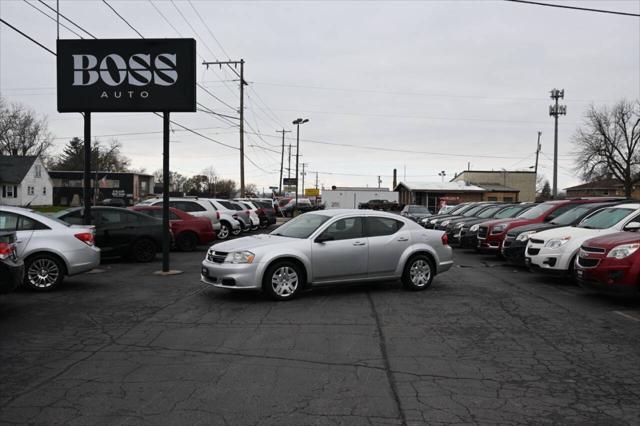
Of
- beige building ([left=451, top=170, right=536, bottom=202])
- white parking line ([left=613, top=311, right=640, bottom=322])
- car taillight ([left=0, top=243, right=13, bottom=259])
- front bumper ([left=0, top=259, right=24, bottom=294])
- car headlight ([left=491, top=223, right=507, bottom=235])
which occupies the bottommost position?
white parking line ([left=613, top=311, right=640, bottom=322])

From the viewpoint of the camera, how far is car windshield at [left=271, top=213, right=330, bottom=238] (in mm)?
9642

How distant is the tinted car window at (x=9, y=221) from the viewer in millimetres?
9789

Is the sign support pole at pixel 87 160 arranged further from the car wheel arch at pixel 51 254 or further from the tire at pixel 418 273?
the tire at pixel 418 273

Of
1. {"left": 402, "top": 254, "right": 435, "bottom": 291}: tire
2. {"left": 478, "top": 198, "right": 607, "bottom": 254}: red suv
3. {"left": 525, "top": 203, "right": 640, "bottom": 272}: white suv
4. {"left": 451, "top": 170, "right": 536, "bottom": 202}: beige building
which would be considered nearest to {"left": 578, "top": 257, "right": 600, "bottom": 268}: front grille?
{"left": 525, "top": 203, "right": 640, "bottom": 272}: white suv

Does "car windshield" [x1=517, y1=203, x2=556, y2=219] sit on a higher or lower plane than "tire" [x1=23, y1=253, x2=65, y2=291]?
higher

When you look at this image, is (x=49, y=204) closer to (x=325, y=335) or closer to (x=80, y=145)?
(x=80, y=145)

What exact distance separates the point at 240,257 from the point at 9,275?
3.26 m

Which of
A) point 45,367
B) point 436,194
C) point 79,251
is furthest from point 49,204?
point 45,367

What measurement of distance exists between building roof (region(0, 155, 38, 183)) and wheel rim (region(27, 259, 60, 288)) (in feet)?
197

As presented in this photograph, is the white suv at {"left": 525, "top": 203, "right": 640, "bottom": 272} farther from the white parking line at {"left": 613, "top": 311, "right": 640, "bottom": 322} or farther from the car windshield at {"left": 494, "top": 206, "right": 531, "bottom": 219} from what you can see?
the car windshield at {"left": 494, "top": 206, "right": 531, "bottom": 219}

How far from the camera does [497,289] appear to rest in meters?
10.7

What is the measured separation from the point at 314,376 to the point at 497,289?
21.1ft

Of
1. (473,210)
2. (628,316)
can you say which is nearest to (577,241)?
(628,316)

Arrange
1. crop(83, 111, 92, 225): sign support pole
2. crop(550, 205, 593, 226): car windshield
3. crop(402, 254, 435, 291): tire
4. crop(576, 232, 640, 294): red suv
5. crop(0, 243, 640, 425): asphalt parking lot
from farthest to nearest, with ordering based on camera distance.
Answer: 1. crop(550, 205, 593, 226): car windshield
2. crop(83, 111, 92, 225): sign support pole
3. crop(402, 254, 435, 291): tire
4. crop(576, 232, 640, 294): red suv
5. crop(0, 243, 640, 425): asphalt parking lot
